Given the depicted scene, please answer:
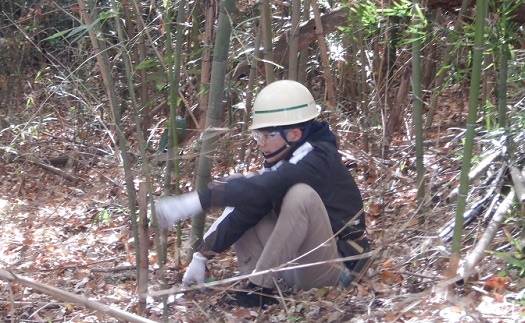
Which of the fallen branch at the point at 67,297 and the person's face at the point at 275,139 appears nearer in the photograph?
the fallen branch at the point at 67,297

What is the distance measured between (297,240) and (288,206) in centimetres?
16

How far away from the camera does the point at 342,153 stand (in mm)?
4430

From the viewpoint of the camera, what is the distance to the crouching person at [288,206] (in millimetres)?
3234

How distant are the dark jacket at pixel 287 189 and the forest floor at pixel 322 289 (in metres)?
0.21

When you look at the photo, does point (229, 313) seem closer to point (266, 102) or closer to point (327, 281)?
point (327, 281)

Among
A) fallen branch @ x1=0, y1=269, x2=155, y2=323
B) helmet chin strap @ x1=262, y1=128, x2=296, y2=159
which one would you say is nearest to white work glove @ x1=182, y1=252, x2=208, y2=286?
helmet chin strap @ x1=262, y1=128, x2=296, y2=159

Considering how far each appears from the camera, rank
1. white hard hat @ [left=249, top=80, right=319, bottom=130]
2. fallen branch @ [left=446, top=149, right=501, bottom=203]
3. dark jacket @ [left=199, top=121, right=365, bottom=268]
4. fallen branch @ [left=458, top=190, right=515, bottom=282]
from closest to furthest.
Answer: fallen branch @ [left=458, top=190, right=515, bottom=282] < dark jacket @ [left=199, top=121, right=365, bottom=268] < white hard hat @ [left=249, top=80, right=319, bottom=130] < fallen branch @ [left=446, top=149, right=501, bottom=203]

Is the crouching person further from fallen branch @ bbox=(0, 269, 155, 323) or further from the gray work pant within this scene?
fallen branch @ bbox=(0, 269, 155, 323)

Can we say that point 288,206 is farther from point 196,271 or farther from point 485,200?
point 485,200

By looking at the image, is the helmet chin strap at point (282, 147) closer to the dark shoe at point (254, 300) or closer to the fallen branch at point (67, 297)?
the dark shoe at point (254, 300)

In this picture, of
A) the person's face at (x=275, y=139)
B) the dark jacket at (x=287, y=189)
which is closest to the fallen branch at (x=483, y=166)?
the dark jacket at (x=287, y=189)

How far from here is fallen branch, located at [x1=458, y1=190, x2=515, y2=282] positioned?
9.18 ft

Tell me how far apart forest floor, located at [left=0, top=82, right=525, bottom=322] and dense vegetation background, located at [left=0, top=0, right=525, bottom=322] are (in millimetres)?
12

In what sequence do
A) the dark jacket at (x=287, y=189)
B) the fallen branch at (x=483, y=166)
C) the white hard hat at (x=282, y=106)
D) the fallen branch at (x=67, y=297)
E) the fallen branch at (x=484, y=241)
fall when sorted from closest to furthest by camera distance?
the fallen branch at (x=67, y=297), the fallen branch at (x=484, y=241), the dark jacket at (x=287, y=189), the white hard hat at (x=282, y=106), the fallen branch at (x=483, y=166)
